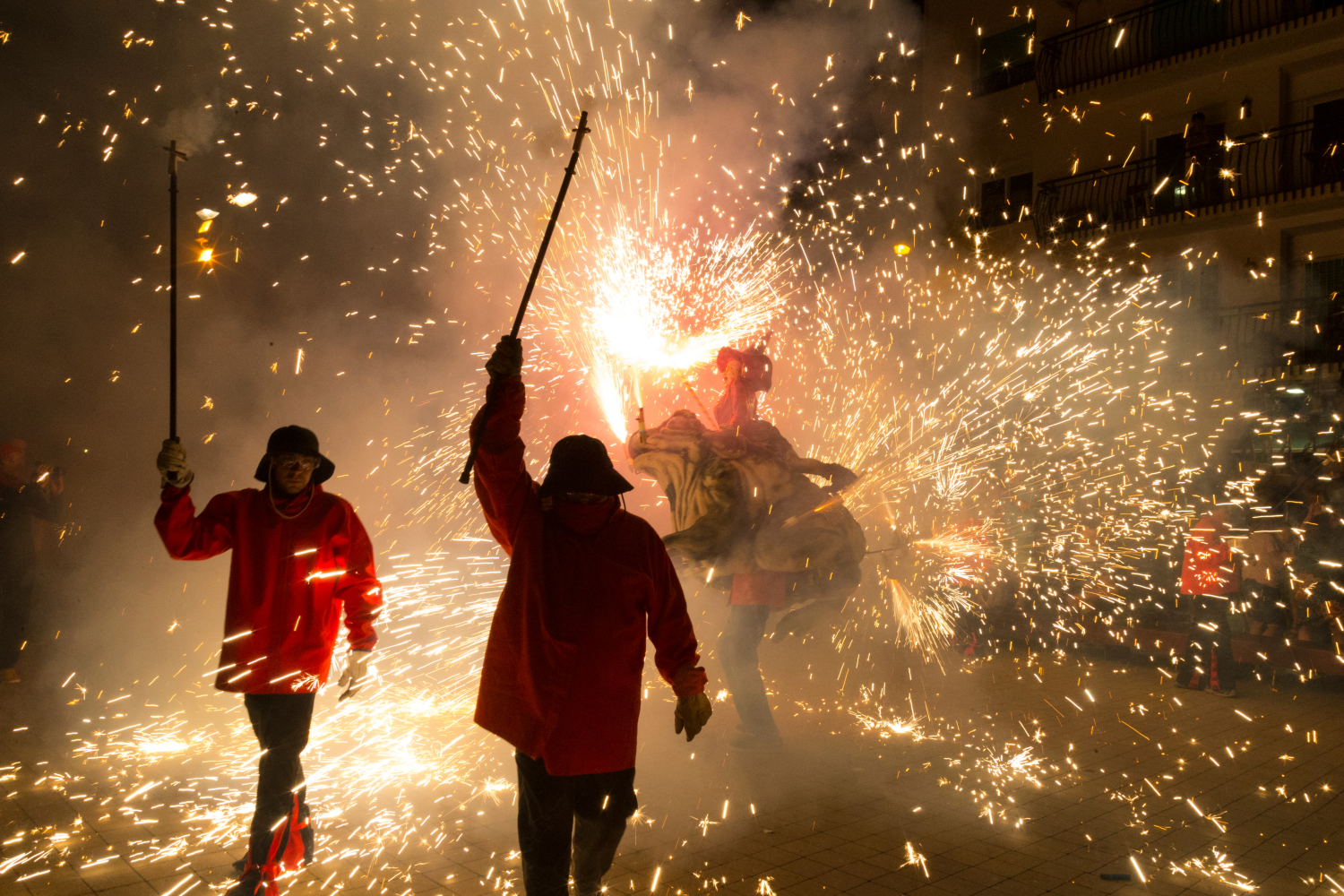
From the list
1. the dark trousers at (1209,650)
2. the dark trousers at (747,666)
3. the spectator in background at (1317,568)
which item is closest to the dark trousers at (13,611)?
the dark trousers at (747,666)

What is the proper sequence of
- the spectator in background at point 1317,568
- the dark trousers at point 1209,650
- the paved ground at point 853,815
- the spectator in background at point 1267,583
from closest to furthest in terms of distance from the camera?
1. the paved ground at point 853,815
2. the dark trousers at point 1209,650
3. the spectator in background at point 1317,568
4. the spectator in background at point 1267,583

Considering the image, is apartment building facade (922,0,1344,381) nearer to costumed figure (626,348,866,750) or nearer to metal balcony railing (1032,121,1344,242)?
metal balcony railing (1032,121,1344,242)

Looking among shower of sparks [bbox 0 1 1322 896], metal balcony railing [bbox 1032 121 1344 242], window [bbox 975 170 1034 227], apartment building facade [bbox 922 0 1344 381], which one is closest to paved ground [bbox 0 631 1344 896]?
shower of sparks [bbox 0 1 1322 896]

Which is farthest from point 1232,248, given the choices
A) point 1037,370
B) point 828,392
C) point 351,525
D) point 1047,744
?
point 351,525

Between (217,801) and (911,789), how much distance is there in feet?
11.4

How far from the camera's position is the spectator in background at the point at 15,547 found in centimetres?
681

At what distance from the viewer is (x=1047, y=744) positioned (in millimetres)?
5812

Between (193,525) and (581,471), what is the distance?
60.1 inches

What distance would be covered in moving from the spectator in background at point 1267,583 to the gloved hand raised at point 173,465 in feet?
28.4

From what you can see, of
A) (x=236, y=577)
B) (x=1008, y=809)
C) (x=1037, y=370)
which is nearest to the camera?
(x=236, y=577)

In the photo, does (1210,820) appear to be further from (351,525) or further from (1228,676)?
(351,525)

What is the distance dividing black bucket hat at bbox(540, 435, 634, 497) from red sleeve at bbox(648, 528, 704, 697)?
0.80ft

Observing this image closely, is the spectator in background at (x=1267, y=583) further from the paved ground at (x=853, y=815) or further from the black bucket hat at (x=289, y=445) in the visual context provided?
the black bucket hat at (x=289, y=445)

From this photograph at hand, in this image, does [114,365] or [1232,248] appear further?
[1232,248]
